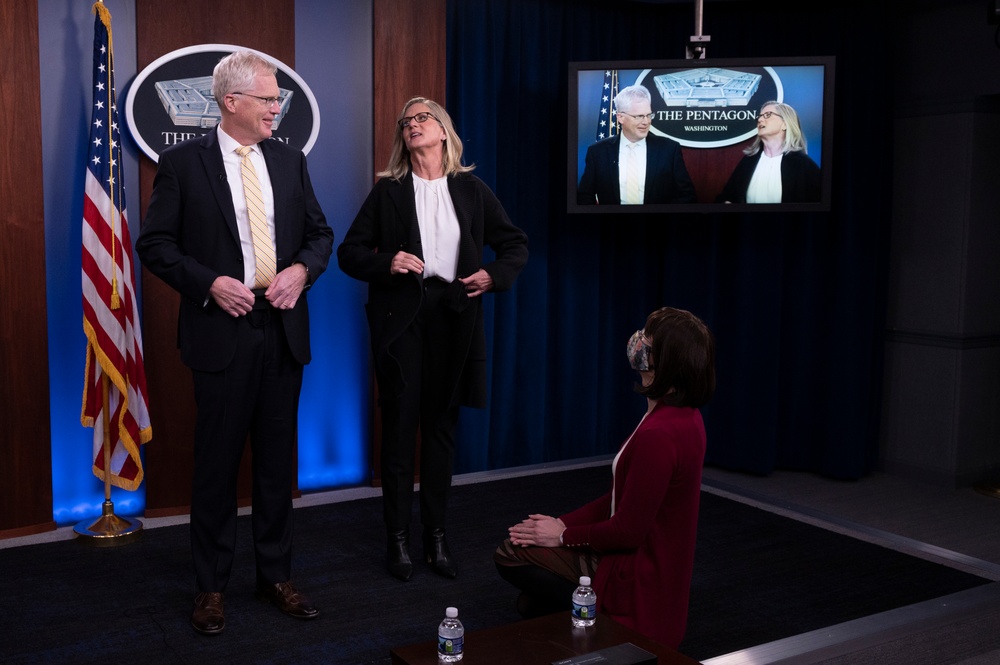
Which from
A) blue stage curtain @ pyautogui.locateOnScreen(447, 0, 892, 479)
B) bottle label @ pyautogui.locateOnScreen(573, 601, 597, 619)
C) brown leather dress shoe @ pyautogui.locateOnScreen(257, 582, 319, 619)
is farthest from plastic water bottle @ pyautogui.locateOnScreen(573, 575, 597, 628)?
blue stage curtain @ pyautogui.locateOnScreen(447, 0, 892, 479)

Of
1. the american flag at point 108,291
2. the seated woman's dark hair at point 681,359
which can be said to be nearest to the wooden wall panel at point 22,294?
the american flag at point 108,291

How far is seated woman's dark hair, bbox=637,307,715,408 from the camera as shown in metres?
2.34

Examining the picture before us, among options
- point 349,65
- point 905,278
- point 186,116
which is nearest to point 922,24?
point 905,278

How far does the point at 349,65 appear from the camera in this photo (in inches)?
174

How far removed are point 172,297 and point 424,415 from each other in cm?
132

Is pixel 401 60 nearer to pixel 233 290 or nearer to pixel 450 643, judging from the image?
pixel 233 290

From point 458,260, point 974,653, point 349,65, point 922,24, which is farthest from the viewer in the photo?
point 922,24

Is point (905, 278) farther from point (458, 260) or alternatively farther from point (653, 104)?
point (458, 260)

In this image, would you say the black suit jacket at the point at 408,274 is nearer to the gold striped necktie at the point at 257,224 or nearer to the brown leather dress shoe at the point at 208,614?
the gold striped necktie at the point at 257,224

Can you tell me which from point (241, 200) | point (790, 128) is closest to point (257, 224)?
point (241, 200)

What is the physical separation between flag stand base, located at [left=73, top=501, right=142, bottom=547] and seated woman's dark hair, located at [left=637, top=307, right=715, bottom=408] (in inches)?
91.1

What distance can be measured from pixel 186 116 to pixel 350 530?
1.80m

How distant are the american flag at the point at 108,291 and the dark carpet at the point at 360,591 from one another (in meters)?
0.44

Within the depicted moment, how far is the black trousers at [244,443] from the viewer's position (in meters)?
2.88
